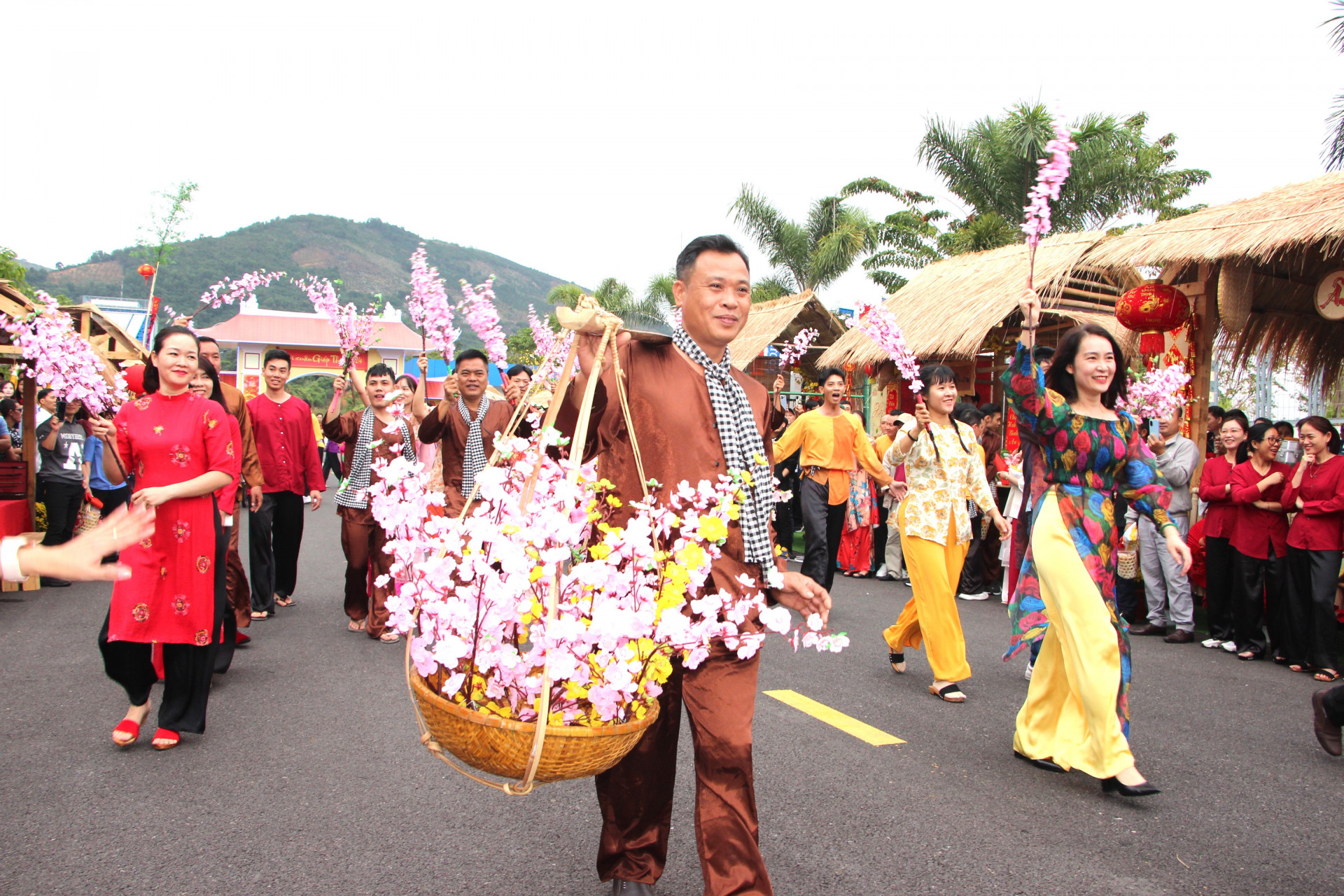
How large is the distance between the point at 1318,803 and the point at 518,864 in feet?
10.8

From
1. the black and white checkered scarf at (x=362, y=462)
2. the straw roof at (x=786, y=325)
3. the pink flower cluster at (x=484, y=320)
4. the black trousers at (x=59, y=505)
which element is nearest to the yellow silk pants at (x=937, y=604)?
the pink flower cluster at (x=484, y=320)

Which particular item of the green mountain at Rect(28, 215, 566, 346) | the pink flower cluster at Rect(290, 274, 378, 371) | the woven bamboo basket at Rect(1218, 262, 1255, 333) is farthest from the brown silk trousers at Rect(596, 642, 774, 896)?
the green mountain at Rect(28, 215, 566, 346)

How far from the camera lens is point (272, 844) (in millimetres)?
3260

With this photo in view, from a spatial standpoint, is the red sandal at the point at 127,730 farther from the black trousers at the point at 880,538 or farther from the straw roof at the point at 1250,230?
the straw roof at the point at 1250,230

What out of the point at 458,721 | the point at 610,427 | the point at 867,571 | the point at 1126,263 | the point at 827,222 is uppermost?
the point at 827,222

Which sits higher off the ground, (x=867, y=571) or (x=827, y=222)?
(x=827, y=222)

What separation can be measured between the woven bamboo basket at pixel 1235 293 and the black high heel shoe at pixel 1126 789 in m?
6.03

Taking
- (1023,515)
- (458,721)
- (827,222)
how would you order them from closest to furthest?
(458,721) → (1023,515) → (827,222)

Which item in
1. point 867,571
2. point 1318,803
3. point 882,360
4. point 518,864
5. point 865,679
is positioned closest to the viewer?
point 518,864

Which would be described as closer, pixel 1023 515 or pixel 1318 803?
pixel 1318 803

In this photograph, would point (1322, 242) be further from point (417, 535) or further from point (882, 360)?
point (417, 535)

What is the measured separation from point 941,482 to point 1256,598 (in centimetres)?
304

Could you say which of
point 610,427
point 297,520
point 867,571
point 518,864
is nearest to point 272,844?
point 518,864

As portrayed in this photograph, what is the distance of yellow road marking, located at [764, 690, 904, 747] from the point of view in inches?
179
